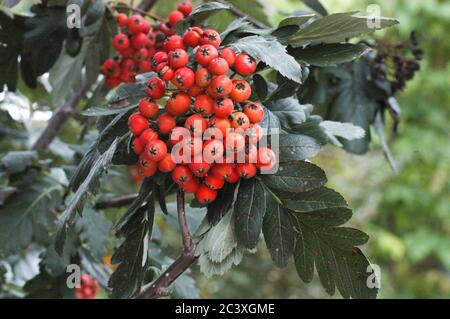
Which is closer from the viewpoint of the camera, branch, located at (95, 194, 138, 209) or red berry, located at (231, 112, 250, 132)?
red berry, located at (231, 112, 250, 132)

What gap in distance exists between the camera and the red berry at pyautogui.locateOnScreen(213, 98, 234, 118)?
74 centimetres

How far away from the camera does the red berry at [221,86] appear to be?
2.44 ft

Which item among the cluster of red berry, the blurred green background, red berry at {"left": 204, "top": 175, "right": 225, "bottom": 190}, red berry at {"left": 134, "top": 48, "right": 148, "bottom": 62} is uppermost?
red berry at {"left": 204, "top": 175, "right": 225, "bottom": 190}

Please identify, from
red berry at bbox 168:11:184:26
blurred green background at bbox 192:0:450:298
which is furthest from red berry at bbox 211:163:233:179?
blurred green background at bbox 192:0:450:298

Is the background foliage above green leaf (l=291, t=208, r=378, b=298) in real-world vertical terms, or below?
below

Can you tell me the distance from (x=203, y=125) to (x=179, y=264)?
0.20 metres

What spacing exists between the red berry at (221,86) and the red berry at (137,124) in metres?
0.10

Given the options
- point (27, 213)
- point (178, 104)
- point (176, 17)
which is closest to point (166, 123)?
point (178, 104)

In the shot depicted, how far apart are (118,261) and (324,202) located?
0.29 m

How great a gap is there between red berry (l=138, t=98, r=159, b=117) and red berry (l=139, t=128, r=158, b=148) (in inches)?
0.9

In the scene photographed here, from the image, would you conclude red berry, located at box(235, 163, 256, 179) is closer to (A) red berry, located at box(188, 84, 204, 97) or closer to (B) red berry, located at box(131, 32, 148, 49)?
(A) red berry, located at box(188, 84, 204, 97)

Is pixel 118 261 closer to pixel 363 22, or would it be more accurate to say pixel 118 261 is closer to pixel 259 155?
pixel 259 155

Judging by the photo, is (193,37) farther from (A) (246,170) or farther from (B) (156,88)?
(A) (246,170)
